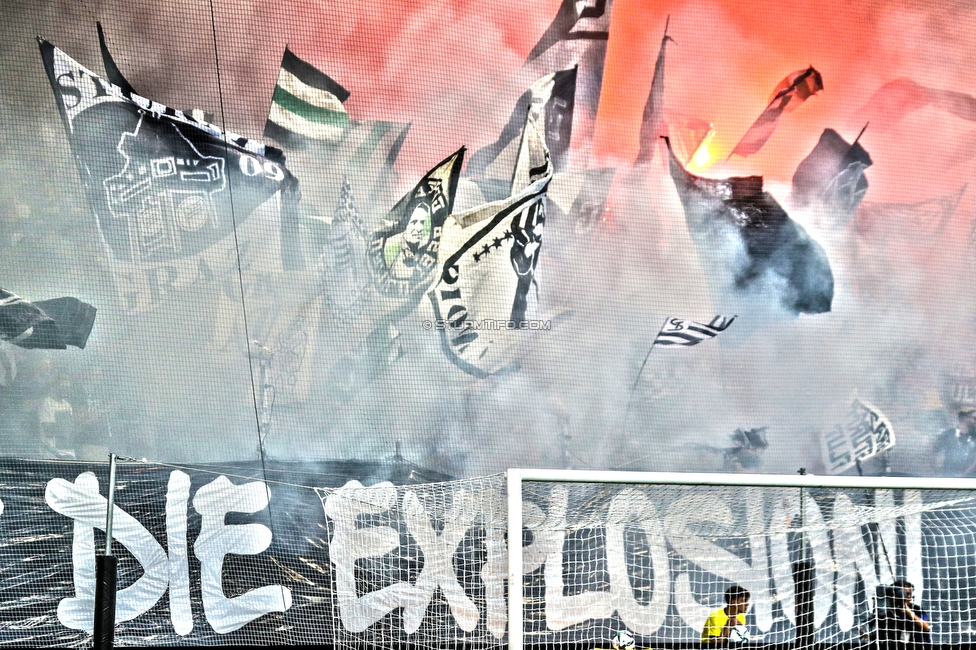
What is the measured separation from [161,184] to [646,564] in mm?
3867

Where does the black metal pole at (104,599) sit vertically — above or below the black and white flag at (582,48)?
below

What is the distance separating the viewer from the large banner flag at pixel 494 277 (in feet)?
19.2

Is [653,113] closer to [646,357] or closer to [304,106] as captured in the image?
[646,357]

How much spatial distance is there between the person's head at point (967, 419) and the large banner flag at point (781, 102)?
7.54 feet

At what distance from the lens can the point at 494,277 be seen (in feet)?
19.4

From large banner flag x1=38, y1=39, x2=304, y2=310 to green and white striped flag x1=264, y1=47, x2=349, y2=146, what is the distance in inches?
7.0

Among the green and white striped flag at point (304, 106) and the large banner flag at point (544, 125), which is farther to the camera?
the large banner flag at point (544, 125)

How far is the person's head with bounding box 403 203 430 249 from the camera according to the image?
5898 mm

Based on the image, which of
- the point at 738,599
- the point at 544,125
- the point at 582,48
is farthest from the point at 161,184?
the point at 738,599

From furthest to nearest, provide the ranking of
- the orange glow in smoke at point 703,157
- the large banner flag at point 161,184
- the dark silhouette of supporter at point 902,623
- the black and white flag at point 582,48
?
the orange glow in smoke at point 703,157, the black and white flag at point 582,48, the large banner flag at point 161,184, the dark silhouette of supporter at point 902,623

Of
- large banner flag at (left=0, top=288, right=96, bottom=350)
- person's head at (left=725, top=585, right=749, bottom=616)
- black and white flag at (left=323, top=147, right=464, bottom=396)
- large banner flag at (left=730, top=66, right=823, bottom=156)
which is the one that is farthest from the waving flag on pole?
large banner flag at (left=0, top=288, right=96, bottom=350)

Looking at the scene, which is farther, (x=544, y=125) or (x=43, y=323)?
(x=544, y=125)

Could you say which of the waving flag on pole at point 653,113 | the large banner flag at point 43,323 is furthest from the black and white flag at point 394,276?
the large banner flag at point 43,323

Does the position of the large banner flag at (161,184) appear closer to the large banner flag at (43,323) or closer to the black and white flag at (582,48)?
the large banner flag at (43,323)
